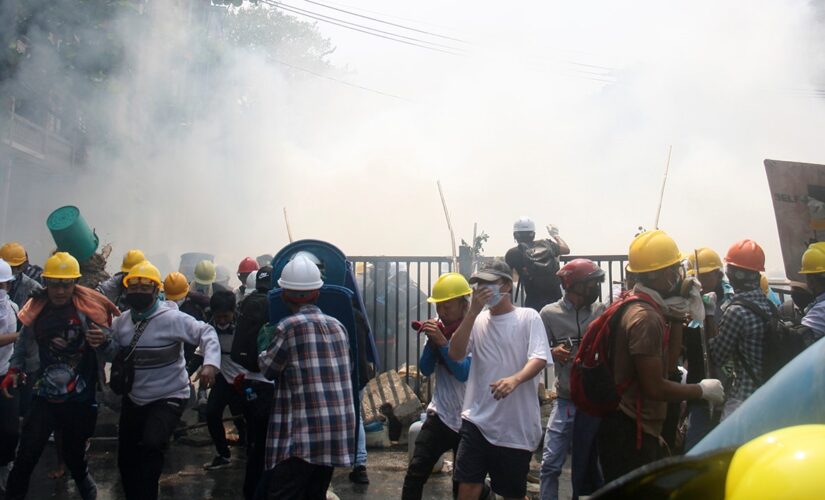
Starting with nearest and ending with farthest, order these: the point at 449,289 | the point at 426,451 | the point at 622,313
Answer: the point at 622,313 → the point at 426,451 → the point at 449,289

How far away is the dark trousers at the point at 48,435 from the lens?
4.58 meters

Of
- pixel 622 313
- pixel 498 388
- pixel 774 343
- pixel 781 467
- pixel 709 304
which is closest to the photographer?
pixel 781 467

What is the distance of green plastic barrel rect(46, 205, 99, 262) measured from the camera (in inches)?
267

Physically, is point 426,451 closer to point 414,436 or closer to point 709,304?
point 414,436

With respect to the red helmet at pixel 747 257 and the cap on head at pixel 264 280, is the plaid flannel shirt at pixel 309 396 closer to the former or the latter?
the cap on head at pixel 264 280

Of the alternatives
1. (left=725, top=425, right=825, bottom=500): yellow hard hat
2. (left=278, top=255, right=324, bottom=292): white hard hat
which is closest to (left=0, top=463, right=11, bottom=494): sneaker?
(left=278, top=255, right=324, bottom=292): white hard hat

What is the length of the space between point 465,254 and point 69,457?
4089 millimetres

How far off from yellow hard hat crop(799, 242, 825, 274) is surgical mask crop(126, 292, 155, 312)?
3.88 m

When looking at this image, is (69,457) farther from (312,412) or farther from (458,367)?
(458,367)

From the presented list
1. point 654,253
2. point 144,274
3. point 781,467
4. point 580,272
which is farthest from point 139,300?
point 781,467

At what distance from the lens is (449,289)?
4594mm

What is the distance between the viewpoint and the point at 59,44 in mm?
13195

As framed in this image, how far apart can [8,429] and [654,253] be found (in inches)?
162

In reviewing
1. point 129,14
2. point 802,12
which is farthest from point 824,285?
point 802,12
